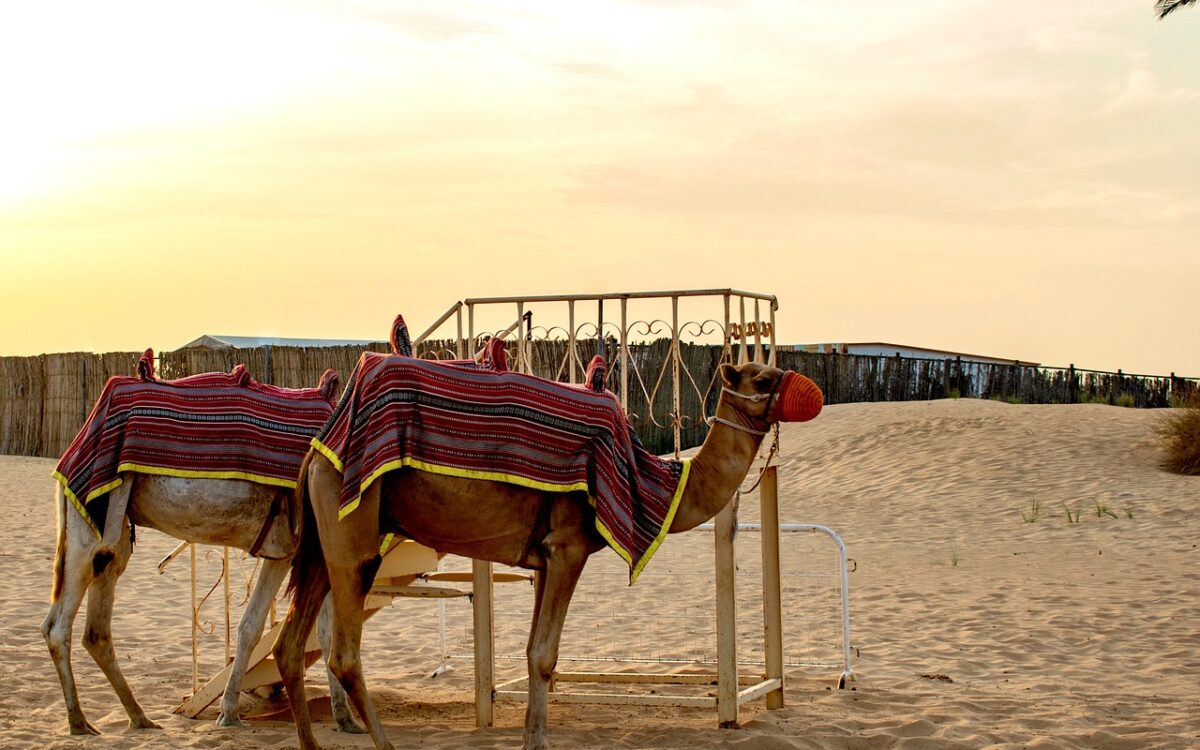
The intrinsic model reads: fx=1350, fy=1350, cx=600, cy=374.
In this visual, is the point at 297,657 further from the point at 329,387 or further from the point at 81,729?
the point at 329,387

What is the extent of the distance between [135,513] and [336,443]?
1947 mm

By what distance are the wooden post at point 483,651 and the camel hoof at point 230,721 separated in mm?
1323

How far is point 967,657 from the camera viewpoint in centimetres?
994

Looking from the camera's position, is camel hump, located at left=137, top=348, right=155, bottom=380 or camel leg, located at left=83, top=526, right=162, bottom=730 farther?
camel hump, located at left=137, top=348, right=155, bottom=380

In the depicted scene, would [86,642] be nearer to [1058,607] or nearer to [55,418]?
[1058,607]

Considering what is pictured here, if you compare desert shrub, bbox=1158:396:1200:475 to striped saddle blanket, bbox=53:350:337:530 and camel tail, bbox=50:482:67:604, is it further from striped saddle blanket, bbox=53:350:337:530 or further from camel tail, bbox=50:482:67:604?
camel tail, bbox=50:482:67:604

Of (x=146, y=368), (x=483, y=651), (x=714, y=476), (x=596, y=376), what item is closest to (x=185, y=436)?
(x=146, y=368)

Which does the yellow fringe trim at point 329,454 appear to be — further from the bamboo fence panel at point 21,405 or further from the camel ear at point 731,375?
the bamboo fence panel at point 21,405

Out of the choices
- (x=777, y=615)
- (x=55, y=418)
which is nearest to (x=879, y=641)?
(x=777, y=615)

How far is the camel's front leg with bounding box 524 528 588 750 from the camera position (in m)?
6.24

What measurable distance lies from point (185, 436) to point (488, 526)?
2.15m

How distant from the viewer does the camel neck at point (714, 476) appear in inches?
256

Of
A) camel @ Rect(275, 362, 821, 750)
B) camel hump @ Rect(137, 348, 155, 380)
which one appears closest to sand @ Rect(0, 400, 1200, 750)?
camel @ Rect(275, 362, 821, 750)

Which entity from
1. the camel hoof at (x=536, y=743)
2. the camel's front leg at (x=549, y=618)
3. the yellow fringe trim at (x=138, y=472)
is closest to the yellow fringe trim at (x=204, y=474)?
the yellow fringe trim at (x=138, y=472)
